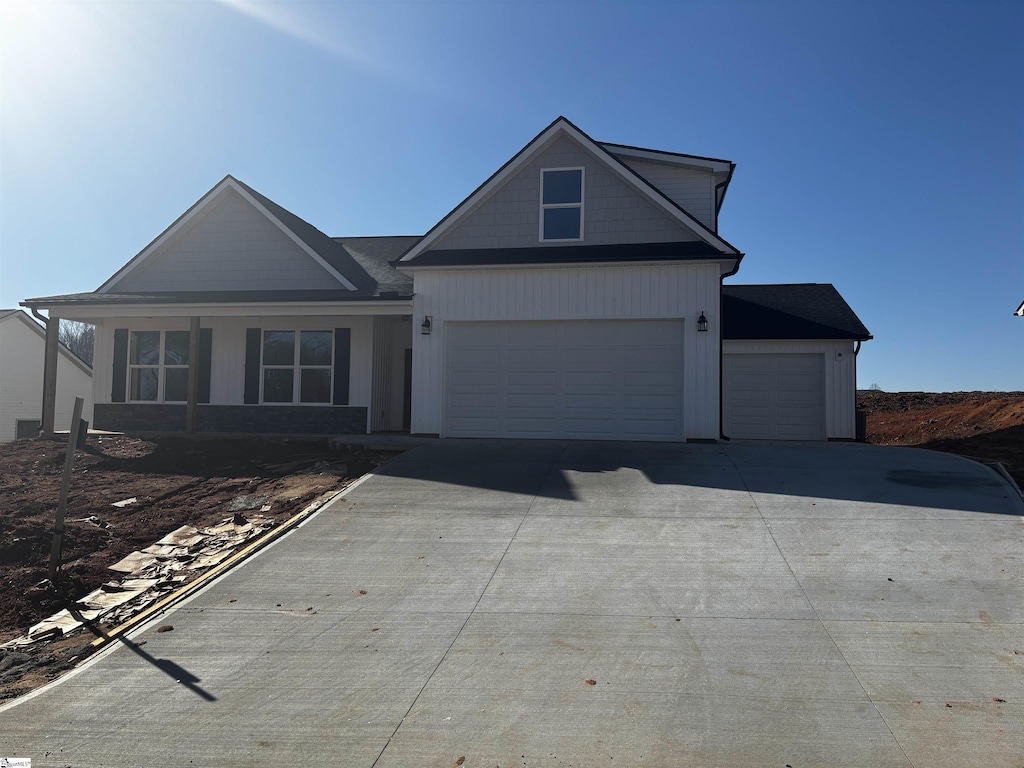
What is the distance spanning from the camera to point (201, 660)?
17.9 ft

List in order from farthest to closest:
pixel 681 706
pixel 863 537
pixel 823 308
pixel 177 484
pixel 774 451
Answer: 1. pixel 823 308
2. pixel 774 451
3. pixel 177 484
4. pixel 863 537
5. pixel 681 706

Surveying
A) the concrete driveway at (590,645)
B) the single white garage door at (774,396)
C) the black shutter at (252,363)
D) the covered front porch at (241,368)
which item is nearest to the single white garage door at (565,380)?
the covered front porch at (241,368)

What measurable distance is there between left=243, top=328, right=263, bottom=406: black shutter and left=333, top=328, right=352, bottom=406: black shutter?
190cm

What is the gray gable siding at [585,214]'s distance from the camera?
13.6 m

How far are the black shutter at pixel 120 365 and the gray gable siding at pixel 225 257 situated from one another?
113cm

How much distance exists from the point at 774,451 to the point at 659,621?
726 centimetres

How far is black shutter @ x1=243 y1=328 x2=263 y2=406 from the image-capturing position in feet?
51.7

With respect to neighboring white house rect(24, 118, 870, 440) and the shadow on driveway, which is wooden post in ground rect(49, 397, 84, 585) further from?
neighboring white house rect(24, 118, 870, 440)

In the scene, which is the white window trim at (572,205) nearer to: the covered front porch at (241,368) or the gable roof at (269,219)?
the covered front porch at (241,368)

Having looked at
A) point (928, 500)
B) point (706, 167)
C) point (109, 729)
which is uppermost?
point (706, 167)

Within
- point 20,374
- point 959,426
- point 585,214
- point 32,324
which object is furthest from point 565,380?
point 32,324

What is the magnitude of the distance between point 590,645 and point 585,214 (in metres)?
10.2

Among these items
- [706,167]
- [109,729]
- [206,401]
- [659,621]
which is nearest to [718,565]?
[659,621]

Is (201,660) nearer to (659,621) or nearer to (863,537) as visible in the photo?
(659,621)
